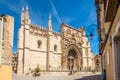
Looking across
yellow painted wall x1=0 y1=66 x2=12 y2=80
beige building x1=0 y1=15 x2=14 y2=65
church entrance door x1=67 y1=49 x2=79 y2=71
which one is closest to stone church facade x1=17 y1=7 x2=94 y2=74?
church entrance door x1=67 y1=49 x2=79 y2=71

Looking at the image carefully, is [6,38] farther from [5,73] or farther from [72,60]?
[72,60]

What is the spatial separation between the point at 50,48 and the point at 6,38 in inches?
1085

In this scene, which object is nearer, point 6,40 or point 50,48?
point 6,40

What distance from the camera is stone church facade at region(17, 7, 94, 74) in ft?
103

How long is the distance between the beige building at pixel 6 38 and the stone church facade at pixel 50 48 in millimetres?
22799

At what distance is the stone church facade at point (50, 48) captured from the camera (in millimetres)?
31516

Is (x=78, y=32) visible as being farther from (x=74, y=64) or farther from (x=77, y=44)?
(x=74, y=64)

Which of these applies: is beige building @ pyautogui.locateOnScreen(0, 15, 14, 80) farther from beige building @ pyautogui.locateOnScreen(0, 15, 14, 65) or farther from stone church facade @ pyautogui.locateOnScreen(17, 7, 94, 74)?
stone church facade @ pyautogui.locateOnScreen(17, 7, 94, 74)

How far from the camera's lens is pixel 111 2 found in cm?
497

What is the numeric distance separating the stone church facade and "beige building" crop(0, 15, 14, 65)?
22.8m

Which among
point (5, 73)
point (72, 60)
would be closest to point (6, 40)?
point (5, 73)

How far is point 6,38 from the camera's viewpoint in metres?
8.18

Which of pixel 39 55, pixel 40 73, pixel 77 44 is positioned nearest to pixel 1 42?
pixel 40 73

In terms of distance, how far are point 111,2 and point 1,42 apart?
4657 millimetres
